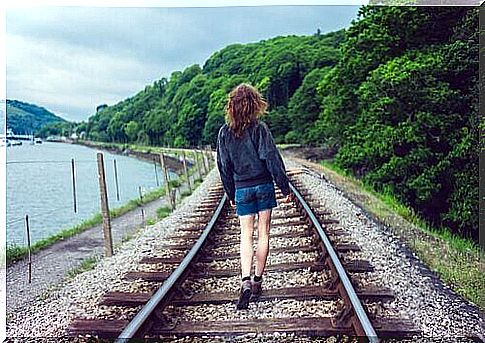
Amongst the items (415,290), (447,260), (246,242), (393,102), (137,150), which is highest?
(393,102)

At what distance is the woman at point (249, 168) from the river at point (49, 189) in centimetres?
439

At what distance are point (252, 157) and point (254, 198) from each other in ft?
0.82

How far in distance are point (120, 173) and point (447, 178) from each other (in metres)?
13.9

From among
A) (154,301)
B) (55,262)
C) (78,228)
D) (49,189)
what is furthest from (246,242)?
(49,189)

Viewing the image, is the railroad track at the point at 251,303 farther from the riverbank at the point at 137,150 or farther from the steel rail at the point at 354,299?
the riverbank at the point at 137,150

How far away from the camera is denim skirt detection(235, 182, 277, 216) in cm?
347

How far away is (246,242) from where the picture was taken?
3576 millimetres

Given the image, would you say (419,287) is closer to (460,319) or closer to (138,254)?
(460,319)

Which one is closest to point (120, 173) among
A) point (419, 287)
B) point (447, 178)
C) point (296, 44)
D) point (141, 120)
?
point (141, 120)

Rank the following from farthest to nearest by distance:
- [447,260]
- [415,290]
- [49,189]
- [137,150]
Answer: [137,150] < [49,189] < [447,260] < [415,290]

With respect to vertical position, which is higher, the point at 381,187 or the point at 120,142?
the point at 120,142

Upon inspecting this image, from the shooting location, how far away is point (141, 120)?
14617mm

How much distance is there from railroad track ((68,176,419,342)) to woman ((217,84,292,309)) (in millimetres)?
239

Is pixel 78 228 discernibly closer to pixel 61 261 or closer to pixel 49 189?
pixel 61 261
